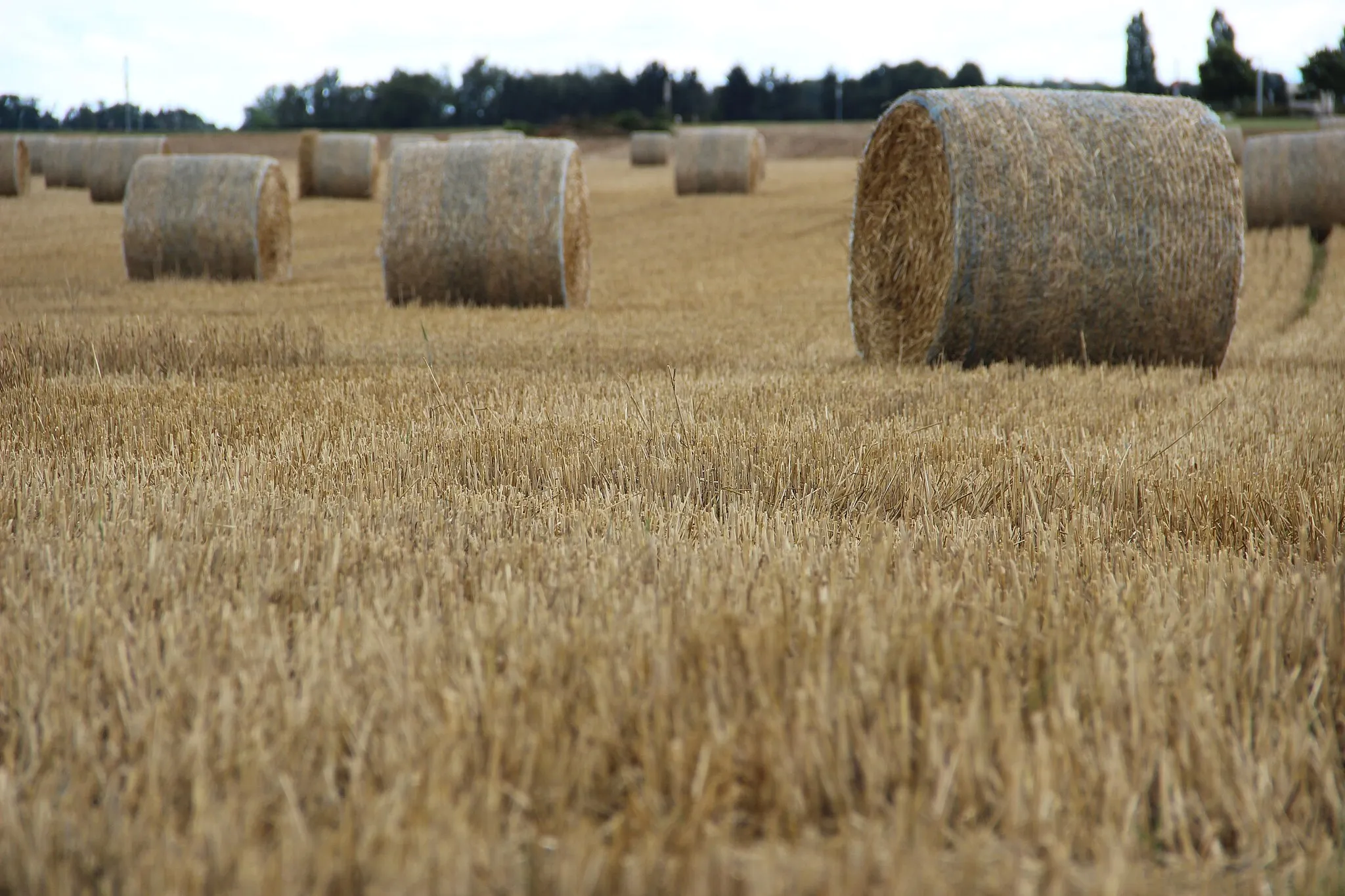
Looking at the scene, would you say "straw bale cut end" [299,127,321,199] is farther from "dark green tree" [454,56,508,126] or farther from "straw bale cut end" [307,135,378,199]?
"dark green tree" [454,56,508,126]

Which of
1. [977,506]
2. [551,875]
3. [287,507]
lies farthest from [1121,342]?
[551,875]

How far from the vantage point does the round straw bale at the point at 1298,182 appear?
1811cm

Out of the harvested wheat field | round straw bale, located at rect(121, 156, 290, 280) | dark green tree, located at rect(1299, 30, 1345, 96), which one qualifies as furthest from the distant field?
the harvested wheat field

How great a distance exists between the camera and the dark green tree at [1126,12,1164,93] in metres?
89.6

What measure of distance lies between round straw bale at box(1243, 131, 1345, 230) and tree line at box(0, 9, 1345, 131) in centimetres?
6555

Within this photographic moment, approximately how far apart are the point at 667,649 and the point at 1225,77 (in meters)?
81.4

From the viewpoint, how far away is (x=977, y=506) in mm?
3277

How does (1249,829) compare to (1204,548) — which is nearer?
(1249,829)

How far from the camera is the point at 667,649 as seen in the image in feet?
6.08

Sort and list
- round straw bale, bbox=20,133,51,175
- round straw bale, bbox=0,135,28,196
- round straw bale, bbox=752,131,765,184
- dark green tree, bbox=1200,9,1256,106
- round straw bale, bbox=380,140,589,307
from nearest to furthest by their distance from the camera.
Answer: round straw bale, bbox=380,140,589,307
round straw bale, bbox=0,135,28,196
round straw bale, bbox=752,131,765,184
round straw bale, bbox=20,133,51,175
dark green tree, bbox=1200,9,1256,106

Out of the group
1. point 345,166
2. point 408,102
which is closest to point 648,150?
point 345,166

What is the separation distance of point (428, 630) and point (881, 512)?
1.62 m

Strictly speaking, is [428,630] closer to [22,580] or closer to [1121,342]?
[22,580]

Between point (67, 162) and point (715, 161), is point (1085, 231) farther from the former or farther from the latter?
point (67, 162)
